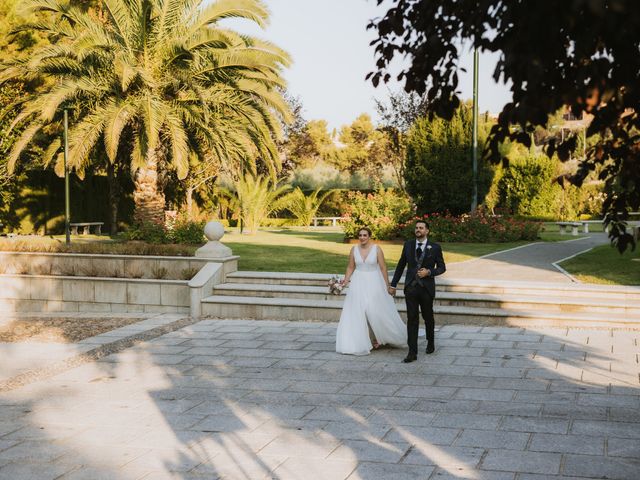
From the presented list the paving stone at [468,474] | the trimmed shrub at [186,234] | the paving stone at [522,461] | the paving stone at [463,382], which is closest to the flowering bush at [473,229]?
the trimmed shrub at [186,234]

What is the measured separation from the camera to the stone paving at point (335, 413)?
5.43m

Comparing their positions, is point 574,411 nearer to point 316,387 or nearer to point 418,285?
point 316,387

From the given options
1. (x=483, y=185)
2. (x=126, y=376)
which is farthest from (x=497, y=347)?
(x=483, y=185)

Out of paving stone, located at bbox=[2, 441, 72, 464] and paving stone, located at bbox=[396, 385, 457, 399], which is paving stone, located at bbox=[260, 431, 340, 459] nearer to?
paving stone, located at bbox=[396, 385, 457, 399]

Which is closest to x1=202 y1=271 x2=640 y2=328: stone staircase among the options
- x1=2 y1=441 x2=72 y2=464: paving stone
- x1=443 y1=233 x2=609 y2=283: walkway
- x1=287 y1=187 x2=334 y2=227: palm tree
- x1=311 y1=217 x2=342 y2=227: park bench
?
x1=443 y1=233 x2=609 y2=283: walkway

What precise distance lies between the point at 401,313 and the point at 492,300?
1.56 meters

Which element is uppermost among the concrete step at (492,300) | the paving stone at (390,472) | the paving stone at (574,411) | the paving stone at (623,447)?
the concrete step at (492,300)

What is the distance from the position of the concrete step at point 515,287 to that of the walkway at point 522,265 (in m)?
1.00

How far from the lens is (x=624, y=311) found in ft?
37.1

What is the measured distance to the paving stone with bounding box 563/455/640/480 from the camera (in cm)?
506

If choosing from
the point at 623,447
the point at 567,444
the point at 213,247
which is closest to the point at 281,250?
the point at 213,247

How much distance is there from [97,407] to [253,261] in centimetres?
1004

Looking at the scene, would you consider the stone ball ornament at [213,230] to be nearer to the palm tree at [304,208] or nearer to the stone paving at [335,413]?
the stone paving at [335,413]

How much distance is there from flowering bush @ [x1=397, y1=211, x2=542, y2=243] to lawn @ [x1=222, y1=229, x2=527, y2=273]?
0.73 meters
